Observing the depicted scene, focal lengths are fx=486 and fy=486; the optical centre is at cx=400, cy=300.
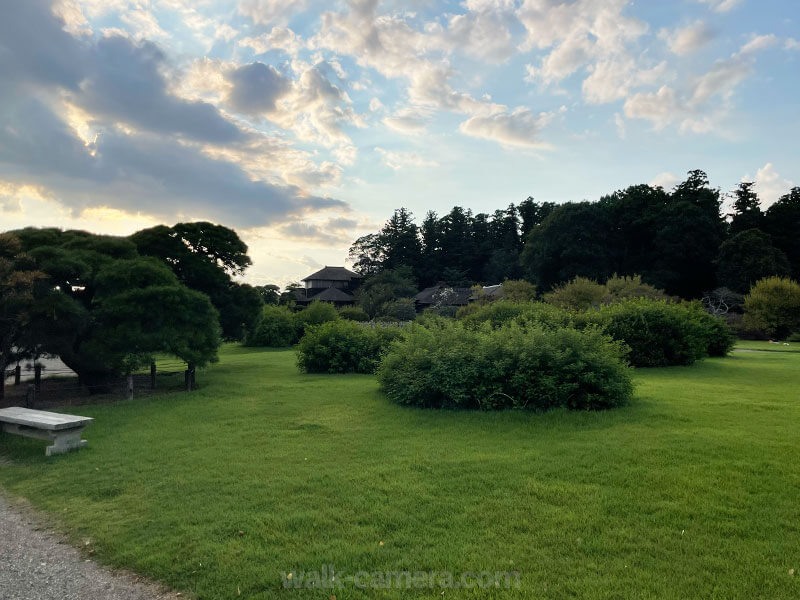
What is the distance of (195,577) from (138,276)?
953cm

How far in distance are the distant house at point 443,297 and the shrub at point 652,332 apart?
32.8 metres

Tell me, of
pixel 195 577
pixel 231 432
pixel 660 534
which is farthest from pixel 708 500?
pixel 231 432

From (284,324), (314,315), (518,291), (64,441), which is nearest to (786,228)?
(518,291)

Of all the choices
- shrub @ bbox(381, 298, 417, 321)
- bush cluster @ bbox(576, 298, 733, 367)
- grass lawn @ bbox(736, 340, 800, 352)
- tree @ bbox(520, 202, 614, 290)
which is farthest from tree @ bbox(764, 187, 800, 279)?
bush cluster @ bbox(576, 298, 733, 367)

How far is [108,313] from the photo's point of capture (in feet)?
35.4

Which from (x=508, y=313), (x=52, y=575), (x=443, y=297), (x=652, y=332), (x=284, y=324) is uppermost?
(x=443, y=297)

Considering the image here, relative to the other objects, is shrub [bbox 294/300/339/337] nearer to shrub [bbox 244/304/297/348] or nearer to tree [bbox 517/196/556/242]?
shrub [bbox 244/304/297/348]

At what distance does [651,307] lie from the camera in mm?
15883

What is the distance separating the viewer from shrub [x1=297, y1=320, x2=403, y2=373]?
15.9 m

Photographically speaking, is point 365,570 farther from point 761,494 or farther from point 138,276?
point 138,276

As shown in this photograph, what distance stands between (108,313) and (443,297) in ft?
141

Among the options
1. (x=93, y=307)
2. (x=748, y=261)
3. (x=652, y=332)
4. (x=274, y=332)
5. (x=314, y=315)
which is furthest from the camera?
(x=748, y=261)

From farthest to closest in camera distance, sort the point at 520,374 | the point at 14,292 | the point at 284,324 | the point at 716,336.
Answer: the point at 284,324
the point at 716,336
the point at 14,292
the point at 520,374

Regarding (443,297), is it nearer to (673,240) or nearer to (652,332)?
(673,240)
